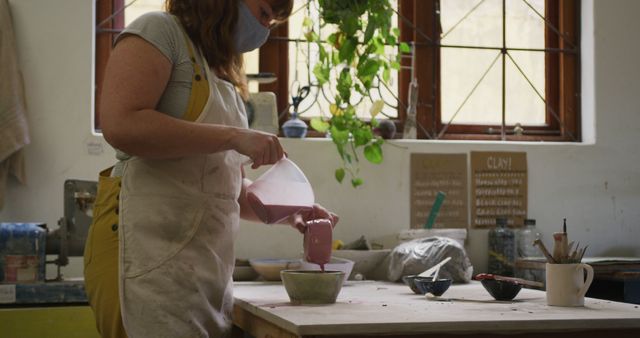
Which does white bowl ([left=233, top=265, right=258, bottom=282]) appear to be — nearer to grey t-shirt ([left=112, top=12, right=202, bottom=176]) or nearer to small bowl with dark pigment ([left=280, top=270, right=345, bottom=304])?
small bowl with dark pigment ([left=280, top=270, right=345, bottom=304])

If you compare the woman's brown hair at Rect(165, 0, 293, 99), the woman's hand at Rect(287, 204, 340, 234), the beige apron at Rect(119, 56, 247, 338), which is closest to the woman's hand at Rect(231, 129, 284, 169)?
the beige apron at Rect(119, 56, 247, 338)

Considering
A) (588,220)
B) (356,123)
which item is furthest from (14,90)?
(588,220)

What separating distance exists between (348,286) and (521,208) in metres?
1.20

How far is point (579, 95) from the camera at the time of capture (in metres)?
3.93

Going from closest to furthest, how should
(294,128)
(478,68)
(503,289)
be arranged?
(503,289) → (294,128) → (478,68)

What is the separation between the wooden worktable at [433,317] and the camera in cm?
166

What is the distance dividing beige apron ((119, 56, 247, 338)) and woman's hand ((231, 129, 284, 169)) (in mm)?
162

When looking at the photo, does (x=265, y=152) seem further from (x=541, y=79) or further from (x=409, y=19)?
(x=541, y=79)

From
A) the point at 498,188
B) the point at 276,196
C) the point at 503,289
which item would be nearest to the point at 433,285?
the point at 503,289

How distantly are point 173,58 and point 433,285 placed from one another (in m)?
0.93

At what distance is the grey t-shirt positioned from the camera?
72.5 inches

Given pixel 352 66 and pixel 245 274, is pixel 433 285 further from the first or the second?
pixel 352 66

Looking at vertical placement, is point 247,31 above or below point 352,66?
below

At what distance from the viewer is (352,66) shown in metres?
3.60
